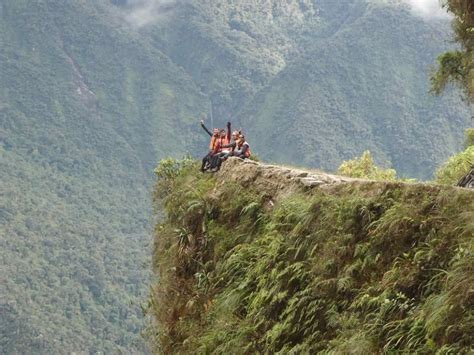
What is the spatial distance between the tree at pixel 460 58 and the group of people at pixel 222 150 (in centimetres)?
693

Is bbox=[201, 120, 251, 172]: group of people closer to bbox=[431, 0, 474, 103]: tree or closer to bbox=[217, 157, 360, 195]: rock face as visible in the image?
bbox=[217, 157, 360, 195]: rock face

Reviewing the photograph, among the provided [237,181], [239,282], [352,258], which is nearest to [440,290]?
[352,258]

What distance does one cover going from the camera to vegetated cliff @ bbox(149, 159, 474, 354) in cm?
726

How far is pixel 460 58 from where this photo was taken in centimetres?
2259

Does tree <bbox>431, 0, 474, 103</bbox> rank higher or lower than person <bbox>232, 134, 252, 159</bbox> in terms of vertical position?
higher

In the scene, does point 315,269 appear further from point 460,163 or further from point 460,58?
point 460,163

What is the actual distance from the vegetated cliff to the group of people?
1828 mm

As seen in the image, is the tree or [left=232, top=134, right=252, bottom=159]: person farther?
the tree

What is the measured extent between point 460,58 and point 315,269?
1553 centimetres

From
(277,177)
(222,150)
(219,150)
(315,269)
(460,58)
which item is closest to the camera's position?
(315,269)

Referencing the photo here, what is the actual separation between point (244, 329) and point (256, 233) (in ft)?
7.47

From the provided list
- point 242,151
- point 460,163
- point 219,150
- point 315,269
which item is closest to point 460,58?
point 460,163

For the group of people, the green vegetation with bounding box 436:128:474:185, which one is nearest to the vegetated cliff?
the group of people

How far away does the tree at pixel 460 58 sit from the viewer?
20656mm
